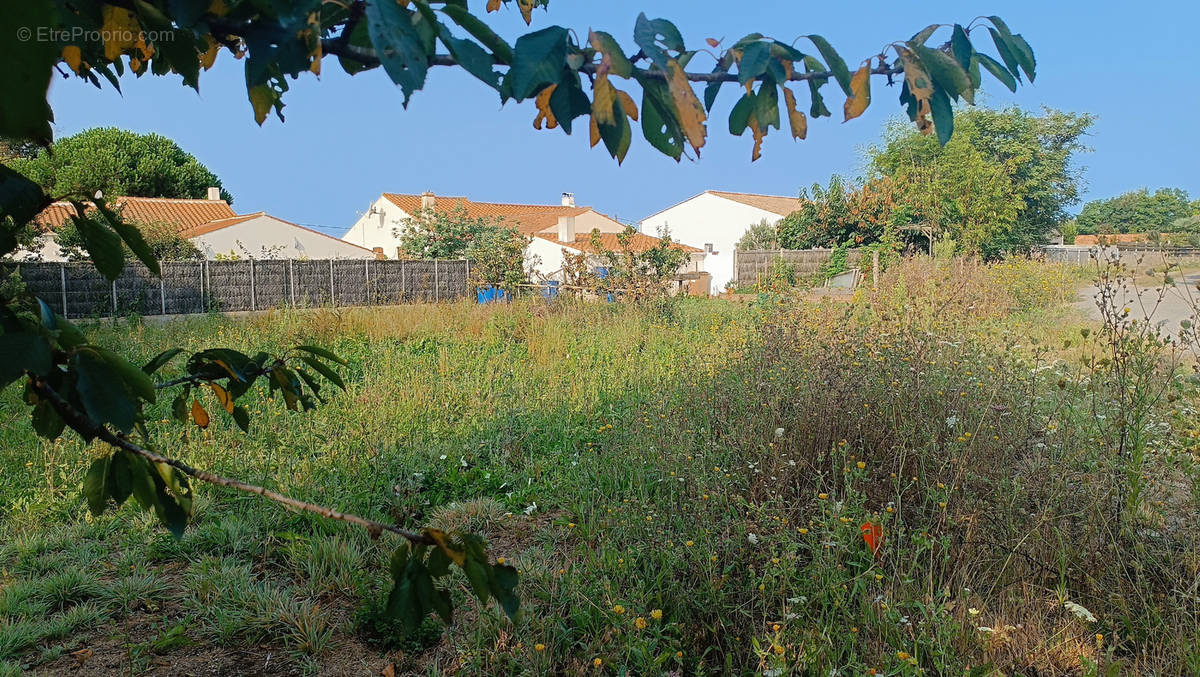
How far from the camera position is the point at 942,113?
987 millimetres

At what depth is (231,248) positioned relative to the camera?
26.0 metres

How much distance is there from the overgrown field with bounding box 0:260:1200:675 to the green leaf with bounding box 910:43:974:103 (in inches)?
55.6

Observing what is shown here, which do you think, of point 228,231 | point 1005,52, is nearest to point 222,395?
point 1005,52

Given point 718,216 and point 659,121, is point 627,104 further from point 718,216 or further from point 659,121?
point 718,216

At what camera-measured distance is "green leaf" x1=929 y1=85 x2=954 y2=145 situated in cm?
97

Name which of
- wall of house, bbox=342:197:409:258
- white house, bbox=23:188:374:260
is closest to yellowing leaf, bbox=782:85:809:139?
white house, bbox=23:188:374:260

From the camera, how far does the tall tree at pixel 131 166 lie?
27.9 m

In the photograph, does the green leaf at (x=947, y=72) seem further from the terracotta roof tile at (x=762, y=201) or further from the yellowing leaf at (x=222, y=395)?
the terracotta roof tile at (x=762, y=201)

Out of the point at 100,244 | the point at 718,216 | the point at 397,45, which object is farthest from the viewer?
the point at 718,216

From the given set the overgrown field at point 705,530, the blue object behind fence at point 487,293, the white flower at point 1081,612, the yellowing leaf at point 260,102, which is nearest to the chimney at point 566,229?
the blue object behind fence at point 487,293

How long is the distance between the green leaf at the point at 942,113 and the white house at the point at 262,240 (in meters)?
25.2

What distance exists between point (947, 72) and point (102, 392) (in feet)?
3.87

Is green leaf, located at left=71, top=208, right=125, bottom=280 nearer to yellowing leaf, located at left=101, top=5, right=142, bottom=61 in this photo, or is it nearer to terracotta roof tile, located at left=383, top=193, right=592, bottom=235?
yellowing leaf, located at left=101, top=5, right=142, bottom=61

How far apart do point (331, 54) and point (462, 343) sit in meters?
7.61
